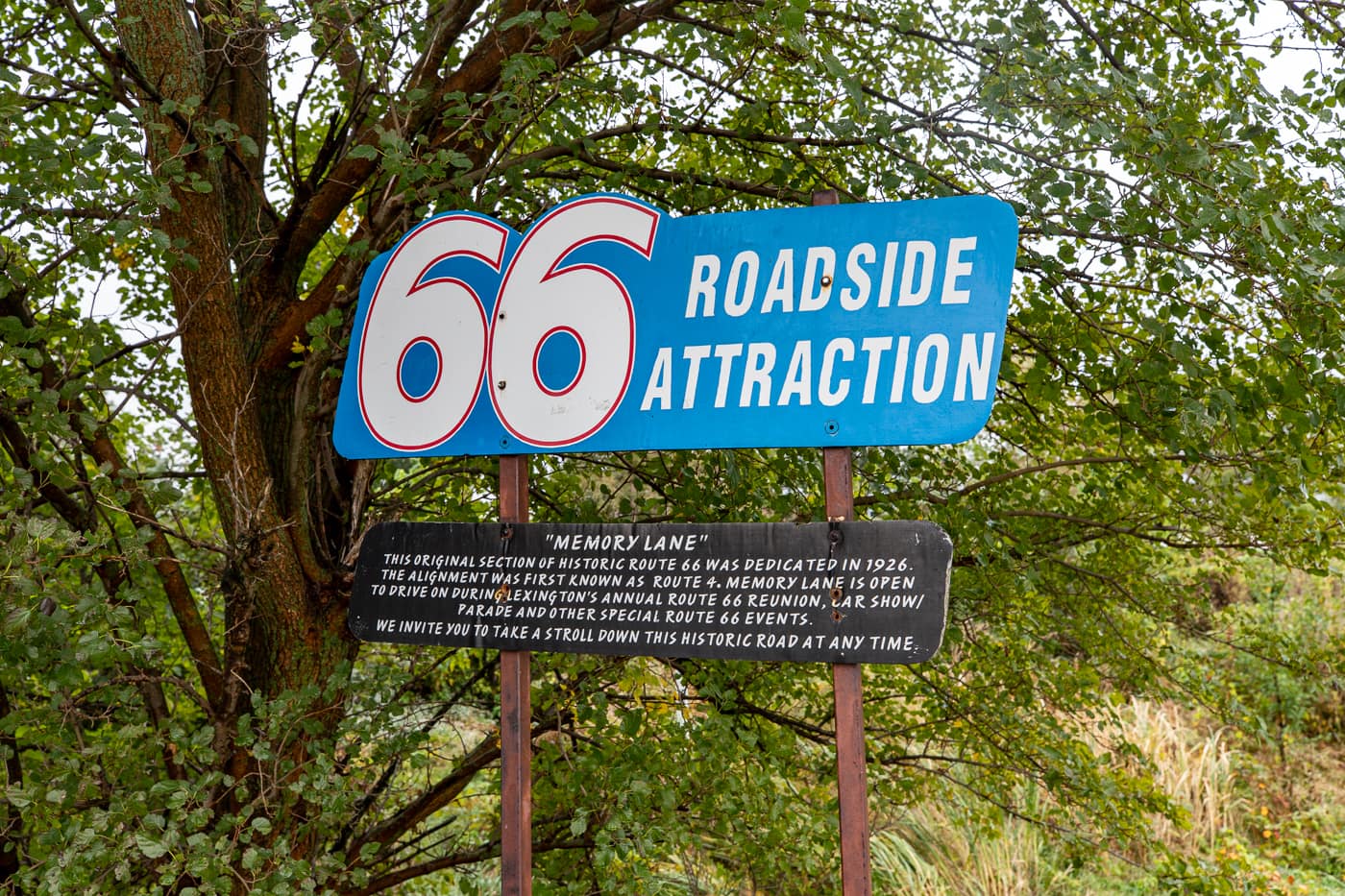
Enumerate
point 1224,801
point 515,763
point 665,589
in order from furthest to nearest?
point 1224,801 < point 515,763 < point 665,589

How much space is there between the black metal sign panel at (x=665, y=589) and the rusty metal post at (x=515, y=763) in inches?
2.7

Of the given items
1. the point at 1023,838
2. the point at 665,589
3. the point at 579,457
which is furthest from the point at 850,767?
the point at 1023,838

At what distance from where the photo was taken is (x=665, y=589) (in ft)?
8.25

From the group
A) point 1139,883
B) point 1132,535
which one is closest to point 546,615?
point 1132,535

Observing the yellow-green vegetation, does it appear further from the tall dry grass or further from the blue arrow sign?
the blue arrow sign

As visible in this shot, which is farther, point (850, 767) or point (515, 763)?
point (515, 763)

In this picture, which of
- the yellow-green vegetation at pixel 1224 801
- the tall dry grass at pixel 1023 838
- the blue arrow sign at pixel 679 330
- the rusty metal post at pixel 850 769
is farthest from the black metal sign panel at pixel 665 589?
the tall dry grass at pixel 1023 838

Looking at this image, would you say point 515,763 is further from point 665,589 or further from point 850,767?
point 850,767

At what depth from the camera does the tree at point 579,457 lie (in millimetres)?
2691

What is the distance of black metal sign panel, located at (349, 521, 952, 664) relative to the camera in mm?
2307

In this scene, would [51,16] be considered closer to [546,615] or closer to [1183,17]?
[546,615]

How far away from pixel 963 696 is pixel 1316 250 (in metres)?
2.10

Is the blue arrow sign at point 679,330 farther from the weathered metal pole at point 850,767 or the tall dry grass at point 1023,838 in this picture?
the tall dry grass at point 1023,838

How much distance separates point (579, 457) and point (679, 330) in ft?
4.13
